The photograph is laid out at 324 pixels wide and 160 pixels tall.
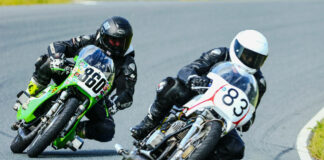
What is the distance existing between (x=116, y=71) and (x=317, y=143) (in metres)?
2.95

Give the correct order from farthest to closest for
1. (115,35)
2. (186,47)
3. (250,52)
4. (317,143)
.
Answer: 1. (186,47)
2. (317,143)
3. (115,35)
4. (250,52)

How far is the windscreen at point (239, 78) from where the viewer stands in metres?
5.93

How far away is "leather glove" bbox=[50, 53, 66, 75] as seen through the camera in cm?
686

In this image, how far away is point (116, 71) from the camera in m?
7.46

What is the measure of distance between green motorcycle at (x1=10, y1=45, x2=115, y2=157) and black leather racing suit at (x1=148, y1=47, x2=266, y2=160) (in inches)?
25.6

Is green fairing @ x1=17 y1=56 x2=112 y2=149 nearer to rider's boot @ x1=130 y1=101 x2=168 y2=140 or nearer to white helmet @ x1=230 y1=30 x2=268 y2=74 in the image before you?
rider's boot @ x1=130 y1=101 x2=168 y2=140

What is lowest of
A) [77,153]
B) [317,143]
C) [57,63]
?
[317,143]

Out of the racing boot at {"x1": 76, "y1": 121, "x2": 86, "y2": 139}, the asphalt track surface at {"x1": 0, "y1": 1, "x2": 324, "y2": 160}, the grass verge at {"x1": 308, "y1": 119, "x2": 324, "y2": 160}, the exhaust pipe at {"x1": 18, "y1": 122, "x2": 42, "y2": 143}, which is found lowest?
the asphalt track surface at {"x1": 0, "y1": 1, "x2": 324, "y2": 160}

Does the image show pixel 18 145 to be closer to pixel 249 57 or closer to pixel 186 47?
pixel 249 57

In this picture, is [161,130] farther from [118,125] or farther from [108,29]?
[118,125]

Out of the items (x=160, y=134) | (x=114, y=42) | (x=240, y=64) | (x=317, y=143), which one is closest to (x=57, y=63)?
(x=114, y=42)

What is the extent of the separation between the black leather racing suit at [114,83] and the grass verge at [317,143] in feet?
8.58

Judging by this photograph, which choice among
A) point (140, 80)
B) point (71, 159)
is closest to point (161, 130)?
point (71, 159)

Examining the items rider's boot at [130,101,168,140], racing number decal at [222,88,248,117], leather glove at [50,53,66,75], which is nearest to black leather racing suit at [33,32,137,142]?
leather glove at [50,53,66,75]
